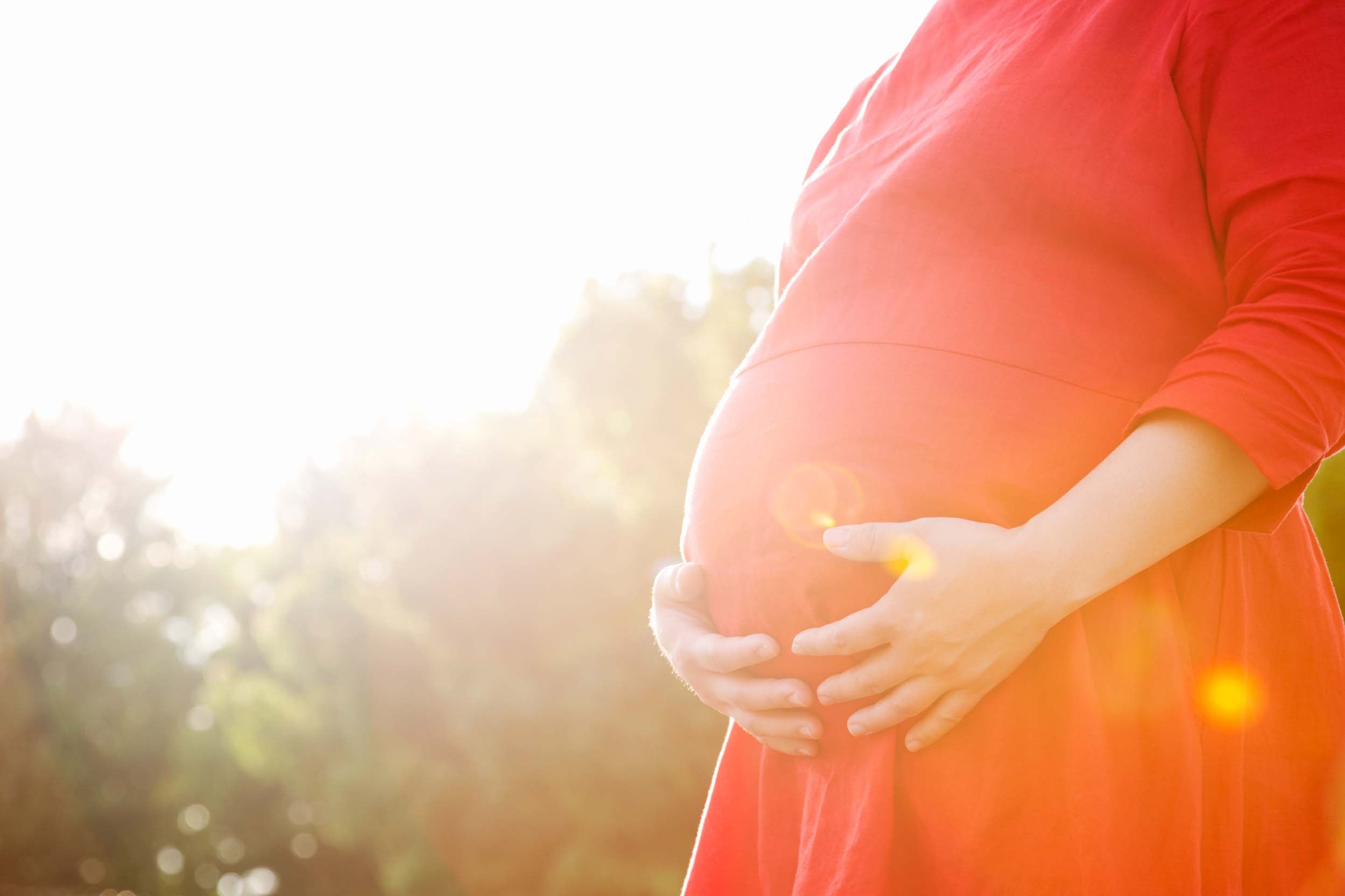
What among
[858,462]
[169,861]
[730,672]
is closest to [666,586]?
[730,672]

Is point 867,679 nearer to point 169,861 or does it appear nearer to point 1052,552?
point 1052,552

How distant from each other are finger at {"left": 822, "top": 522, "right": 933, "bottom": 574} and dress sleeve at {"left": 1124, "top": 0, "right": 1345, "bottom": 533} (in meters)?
0.19

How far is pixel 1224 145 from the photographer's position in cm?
76

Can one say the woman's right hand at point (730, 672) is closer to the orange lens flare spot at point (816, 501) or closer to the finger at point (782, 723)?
the finger at point (782, 723)

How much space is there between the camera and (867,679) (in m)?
0.76

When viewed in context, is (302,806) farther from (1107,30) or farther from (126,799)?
(1107,30)

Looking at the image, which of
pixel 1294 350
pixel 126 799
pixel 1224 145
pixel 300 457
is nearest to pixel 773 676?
pixel 1294 350

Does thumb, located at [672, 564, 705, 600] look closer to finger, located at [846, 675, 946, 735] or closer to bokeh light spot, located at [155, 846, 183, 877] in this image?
finger, located at [846, 675, 946, 735]

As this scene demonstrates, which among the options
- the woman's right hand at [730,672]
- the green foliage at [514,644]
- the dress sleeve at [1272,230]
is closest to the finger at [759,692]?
the woman's right hand at [730,672]

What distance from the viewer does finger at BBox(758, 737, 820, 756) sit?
85 cm

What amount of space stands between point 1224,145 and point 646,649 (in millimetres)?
7422

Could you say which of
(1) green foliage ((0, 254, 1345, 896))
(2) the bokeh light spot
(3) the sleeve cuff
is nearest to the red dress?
(3) the sleeve cuff

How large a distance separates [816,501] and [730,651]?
16 cm

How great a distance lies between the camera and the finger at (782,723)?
32.8 inches
